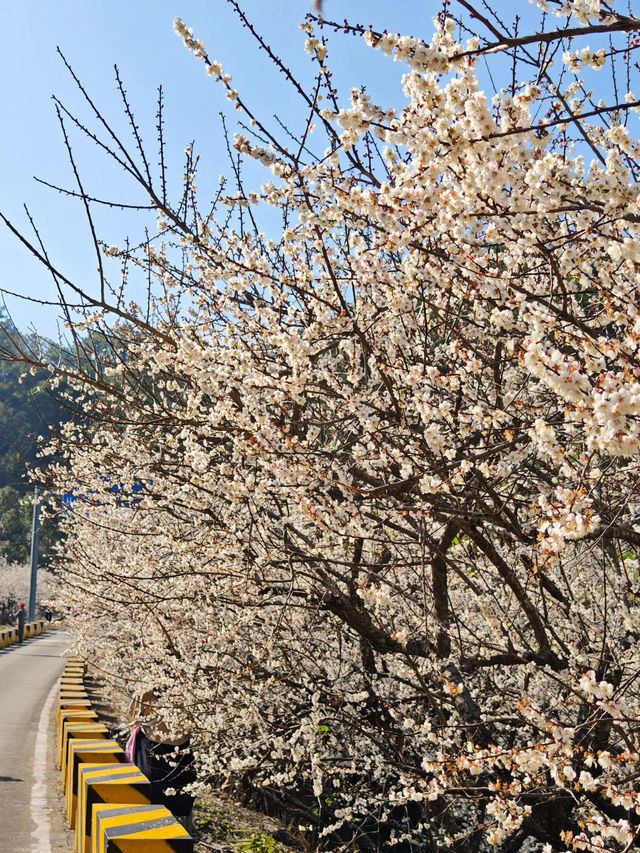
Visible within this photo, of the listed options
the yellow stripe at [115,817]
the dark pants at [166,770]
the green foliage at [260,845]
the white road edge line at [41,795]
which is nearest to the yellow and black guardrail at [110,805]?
the yellow stripe at [115,817]

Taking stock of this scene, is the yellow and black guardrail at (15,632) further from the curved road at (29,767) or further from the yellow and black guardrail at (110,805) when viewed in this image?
the yellow and black guardrail at (110,805)

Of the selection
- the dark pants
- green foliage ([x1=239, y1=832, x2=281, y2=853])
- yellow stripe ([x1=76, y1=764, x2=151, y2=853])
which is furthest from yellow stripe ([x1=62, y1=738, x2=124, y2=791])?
green foliage ([x1=239, y1=832, x2=281, y2=853])

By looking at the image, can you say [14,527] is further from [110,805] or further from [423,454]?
[423,454]

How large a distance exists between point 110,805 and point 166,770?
2791mm

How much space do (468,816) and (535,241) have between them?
5.68 metres

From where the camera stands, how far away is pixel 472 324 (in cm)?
520

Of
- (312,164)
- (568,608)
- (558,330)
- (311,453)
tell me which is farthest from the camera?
(568,608)

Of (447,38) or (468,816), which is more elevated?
(447,38)

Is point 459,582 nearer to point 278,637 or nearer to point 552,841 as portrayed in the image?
point 278,637

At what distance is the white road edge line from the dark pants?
37.4 inches

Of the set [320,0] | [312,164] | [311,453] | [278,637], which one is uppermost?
[312,164]

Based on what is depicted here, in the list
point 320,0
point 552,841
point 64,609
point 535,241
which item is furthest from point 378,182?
point 64,609

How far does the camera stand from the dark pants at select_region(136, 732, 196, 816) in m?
6.93

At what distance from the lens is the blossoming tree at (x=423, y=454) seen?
3129 mm
